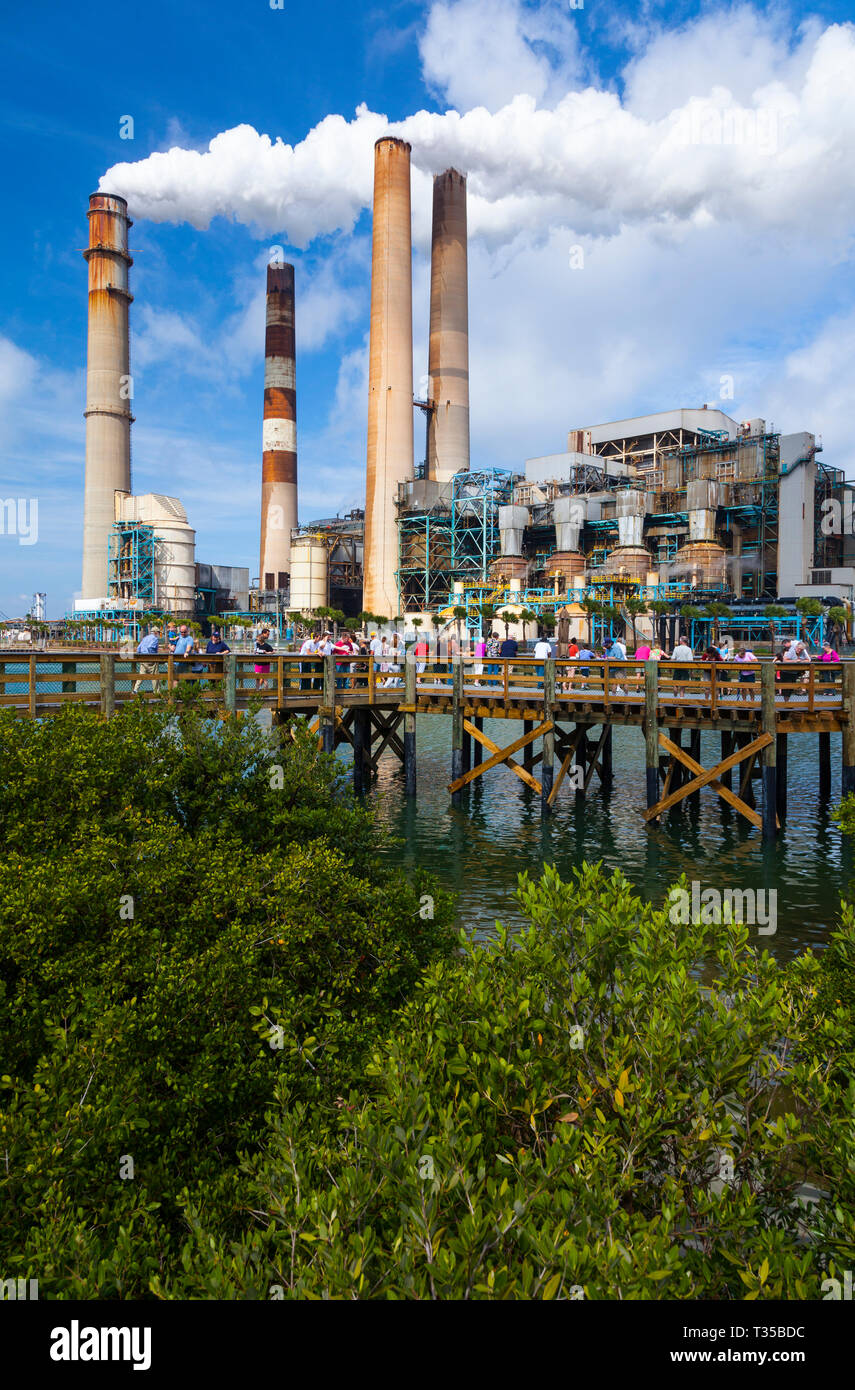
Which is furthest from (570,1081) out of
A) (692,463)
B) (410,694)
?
(692,463)

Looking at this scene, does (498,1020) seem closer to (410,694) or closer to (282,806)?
(282,806)

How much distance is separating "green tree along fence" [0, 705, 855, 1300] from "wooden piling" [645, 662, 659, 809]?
44.3ft

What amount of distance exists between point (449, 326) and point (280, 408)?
71.9 feet

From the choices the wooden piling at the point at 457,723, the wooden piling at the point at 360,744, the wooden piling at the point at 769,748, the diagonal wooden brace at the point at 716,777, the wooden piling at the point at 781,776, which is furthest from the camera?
the wooden piling at the point at 360,744

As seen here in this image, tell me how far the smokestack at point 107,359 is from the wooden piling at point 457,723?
78344mm

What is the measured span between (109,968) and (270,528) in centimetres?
10101

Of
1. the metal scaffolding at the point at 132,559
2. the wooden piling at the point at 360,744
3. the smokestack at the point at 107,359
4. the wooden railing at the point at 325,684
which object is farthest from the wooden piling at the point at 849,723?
the smokestack at the point at 107,359

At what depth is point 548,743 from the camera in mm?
23672

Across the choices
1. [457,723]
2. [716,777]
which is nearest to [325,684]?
[457,723]

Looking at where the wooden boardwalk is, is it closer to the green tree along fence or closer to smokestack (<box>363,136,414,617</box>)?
the green tree along fence

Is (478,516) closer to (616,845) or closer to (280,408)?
(280,408)

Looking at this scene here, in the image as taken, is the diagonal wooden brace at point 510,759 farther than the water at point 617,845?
Yes

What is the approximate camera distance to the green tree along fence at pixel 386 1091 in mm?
3520

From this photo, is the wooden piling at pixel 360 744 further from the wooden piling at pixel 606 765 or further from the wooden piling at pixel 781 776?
the wooden piling at pixel 781 776
